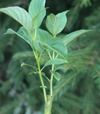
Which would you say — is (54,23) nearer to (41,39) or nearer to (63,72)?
(41,39)

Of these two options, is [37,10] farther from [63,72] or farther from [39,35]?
[63,72]

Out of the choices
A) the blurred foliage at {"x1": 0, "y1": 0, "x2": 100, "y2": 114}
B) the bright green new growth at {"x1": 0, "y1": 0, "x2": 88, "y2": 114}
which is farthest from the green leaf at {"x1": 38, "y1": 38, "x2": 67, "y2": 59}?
the blurred foliage at {"x1": 0, "y1": 0, "x2": 100, "y2": 114}

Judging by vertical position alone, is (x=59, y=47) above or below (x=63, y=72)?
above

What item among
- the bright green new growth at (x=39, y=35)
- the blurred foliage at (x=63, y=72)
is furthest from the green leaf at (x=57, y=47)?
the blurred foliage at (x=63, y=72)

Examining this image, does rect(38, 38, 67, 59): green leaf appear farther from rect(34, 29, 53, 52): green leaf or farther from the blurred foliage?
the blurred foliage

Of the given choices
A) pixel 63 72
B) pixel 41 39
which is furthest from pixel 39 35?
pixel 63 72

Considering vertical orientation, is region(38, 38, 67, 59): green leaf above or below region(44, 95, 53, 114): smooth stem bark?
above

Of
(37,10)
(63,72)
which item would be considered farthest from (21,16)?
(63,72)

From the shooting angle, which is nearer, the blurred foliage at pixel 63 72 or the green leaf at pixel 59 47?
the green leaf at pixel 59 47

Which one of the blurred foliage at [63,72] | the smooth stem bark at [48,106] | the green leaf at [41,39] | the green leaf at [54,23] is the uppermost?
the green leaf at [54,23]

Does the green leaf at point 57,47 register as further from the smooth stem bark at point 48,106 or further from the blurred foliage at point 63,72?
the blurred foliage at point 63,72

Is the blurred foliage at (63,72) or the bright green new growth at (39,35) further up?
the bright green new growth at (39,35)

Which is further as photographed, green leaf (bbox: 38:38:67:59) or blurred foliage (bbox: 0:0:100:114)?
blurred foliage (bbox: 0:0:100:114)

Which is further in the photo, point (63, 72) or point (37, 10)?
point (63, 72)
